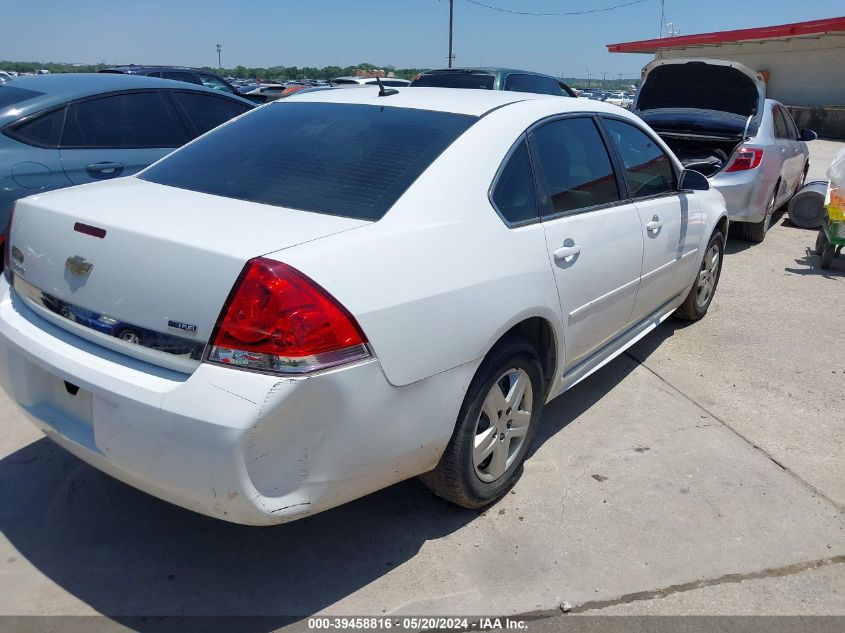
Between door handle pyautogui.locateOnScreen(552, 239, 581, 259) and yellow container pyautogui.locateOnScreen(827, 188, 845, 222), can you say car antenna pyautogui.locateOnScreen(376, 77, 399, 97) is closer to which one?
door handle pyautogui.locateOnScreen(552, 239, 581, 259)

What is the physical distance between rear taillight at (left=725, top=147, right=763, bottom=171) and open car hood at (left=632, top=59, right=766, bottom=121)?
0.67 m

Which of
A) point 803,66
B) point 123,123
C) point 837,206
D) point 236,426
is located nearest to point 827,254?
point 837,206

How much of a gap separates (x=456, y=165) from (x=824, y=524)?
2.18 m

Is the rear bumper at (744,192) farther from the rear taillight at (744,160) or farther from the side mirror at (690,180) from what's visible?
the side mirror at (690,180)

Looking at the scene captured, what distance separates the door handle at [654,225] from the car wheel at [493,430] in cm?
129

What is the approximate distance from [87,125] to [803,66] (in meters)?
30.4

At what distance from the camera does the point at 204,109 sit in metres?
5.86

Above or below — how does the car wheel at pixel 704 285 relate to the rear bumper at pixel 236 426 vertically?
below

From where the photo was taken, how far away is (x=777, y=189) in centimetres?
818

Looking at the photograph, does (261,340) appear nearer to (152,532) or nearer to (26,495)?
(152,532)

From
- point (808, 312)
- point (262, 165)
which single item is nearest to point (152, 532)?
point (262, 165)

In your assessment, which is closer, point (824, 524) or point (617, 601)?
point (617, 601)

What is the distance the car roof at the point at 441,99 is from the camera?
10.4ft

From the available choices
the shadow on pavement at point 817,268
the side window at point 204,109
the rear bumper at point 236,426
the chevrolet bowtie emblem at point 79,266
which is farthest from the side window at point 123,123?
the shadow on pavement at point 817,268
